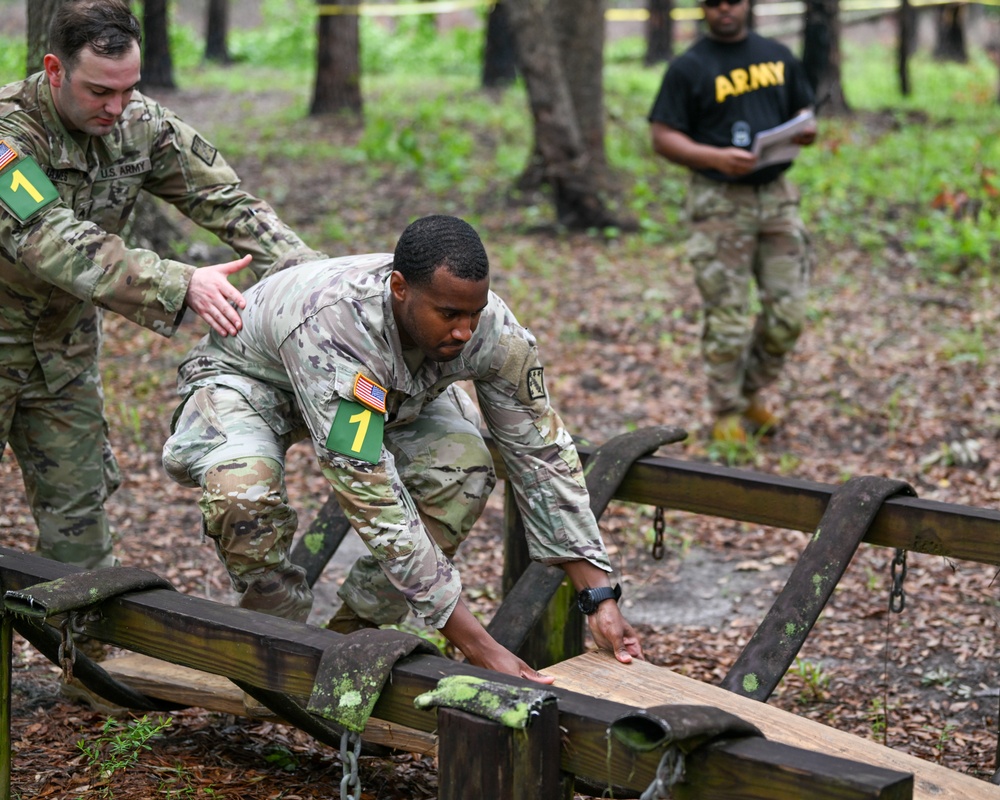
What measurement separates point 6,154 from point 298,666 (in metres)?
1.69

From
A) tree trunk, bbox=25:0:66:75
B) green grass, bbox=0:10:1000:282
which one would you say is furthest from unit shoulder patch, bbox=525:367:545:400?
green grass, bbox=0:10:1000:282

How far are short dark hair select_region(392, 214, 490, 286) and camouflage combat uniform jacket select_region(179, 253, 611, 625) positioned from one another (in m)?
0.16

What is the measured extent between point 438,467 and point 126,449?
3.23 meters

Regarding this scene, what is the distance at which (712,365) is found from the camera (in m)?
6.21

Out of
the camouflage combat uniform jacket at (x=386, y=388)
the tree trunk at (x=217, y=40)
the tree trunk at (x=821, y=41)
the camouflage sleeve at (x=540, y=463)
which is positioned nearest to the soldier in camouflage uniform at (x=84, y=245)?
the camouflage combat uniform jacket at (x=386, y=388)

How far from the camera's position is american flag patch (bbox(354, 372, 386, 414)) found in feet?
9.68

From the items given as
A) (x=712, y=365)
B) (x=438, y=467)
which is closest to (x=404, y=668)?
(x=438, y=467)

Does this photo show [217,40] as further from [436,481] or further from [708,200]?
[436,481]

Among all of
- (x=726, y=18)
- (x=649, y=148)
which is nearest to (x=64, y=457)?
(x=726, y=18)

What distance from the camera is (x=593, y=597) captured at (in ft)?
10.6

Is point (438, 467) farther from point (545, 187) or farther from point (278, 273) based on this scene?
point (545, 187)

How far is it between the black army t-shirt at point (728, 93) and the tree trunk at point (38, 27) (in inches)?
112

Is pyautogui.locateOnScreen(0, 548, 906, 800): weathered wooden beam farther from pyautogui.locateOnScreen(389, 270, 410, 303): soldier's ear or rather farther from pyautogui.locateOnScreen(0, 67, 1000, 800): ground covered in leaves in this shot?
pyautogui.locateOnScreen(389, 270, 410, 303): soldier's ear

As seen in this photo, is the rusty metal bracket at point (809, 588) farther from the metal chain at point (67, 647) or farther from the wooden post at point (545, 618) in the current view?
the metal chain at point (67, 647)
